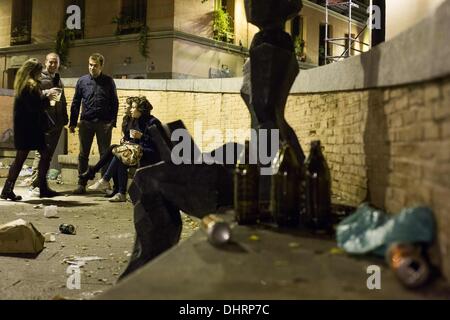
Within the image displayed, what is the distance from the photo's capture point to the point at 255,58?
428 centimetres

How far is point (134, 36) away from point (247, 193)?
1897 centimetres

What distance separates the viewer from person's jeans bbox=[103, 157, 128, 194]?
804 centimetres

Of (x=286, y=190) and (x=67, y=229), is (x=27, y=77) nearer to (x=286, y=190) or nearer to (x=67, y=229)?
(x=67, y=229)

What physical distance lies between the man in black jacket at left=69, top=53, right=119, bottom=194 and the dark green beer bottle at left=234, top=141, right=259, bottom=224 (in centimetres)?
544

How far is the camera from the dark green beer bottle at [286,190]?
11.1 ft

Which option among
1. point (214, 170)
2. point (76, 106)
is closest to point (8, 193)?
point (76, 106)

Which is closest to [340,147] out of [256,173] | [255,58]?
[255,58]

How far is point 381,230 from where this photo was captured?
2654 millimetres

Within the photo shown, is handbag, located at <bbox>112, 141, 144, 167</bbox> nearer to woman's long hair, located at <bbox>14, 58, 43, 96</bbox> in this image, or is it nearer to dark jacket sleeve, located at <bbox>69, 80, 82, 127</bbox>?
dark jacket sleeve, located at <bbox>69, 80, 82, 127</bbox>

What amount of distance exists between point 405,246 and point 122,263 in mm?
3076

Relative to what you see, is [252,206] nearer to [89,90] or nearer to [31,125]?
[31,125]

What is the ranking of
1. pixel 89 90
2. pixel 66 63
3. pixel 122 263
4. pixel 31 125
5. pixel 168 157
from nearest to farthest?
1. pixel 168 157
2. pixel 122 263
3. pixel 31 125
4. pixel 89 90
5. pixel 66 63
